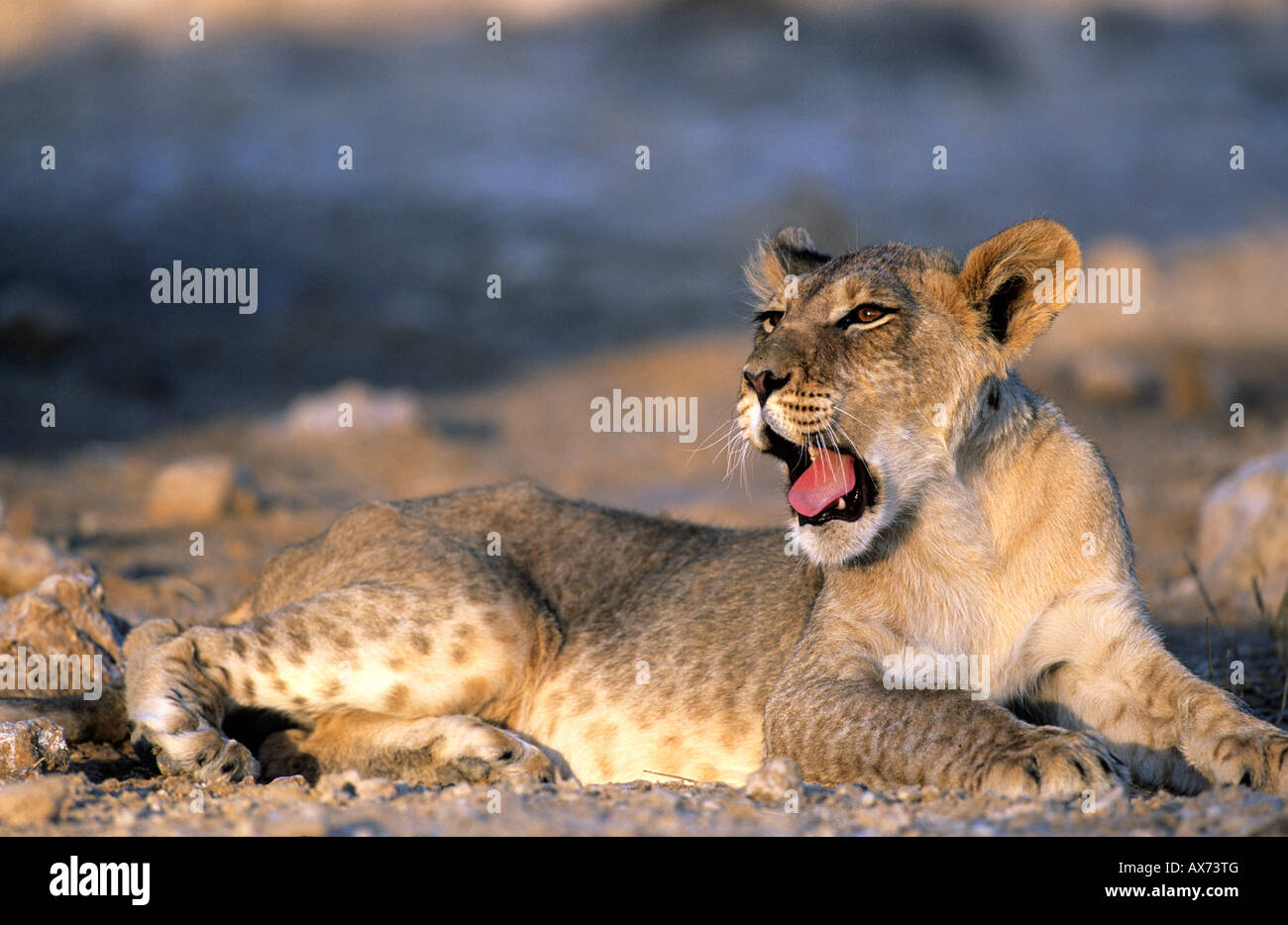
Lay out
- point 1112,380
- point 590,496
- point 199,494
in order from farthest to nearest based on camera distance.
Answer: point 1112,380 < point 590,496 < point 199,494

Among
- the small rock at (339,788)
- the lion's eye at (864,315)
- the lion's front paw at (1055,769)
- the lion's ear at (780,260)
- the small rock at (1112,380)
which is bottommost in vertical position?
the small rock at (339,788)

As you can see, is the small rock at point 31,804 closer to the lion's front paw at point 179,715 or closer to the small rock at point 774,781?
the lion's front paw at point 179,715

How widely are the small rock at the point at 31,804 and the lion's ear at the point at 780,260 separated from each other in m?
3.19

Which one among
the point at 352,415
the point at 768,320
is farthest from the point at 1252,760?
the point at 352,415

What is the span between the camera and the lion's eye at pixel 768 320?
18.5 ft

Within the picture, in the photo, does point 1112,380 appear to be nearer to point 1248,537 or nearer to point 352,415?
point 1248,537

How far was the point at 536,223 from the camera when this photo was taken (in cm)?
2303

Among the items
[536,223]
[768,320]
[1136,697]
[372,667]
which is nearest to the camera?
[1136,697]

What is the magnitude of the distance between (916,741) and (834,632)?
2.26 ft

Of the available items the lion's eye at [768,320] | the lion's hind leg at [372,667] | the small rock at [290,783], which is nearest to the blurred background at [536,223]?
the lion's hind leg at [372,667]

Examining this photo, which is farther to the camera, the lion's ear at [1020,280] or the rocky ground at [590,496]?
the lion's ear at [1020,280]

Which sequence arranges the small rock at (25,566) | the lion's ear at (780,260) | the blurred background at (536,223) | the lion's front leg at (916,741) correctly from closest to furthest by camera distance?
the lion's front leg at (916,741) → the lion's ear at (780,260) → the small rock at (25,566) → the blurred background at (536,223)

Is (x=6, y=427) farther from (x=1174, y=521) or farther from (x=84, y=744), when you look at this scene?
(x=1174, y=521)

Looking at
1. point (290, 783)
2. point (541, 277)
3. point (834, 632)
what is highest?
point (541, 277)
